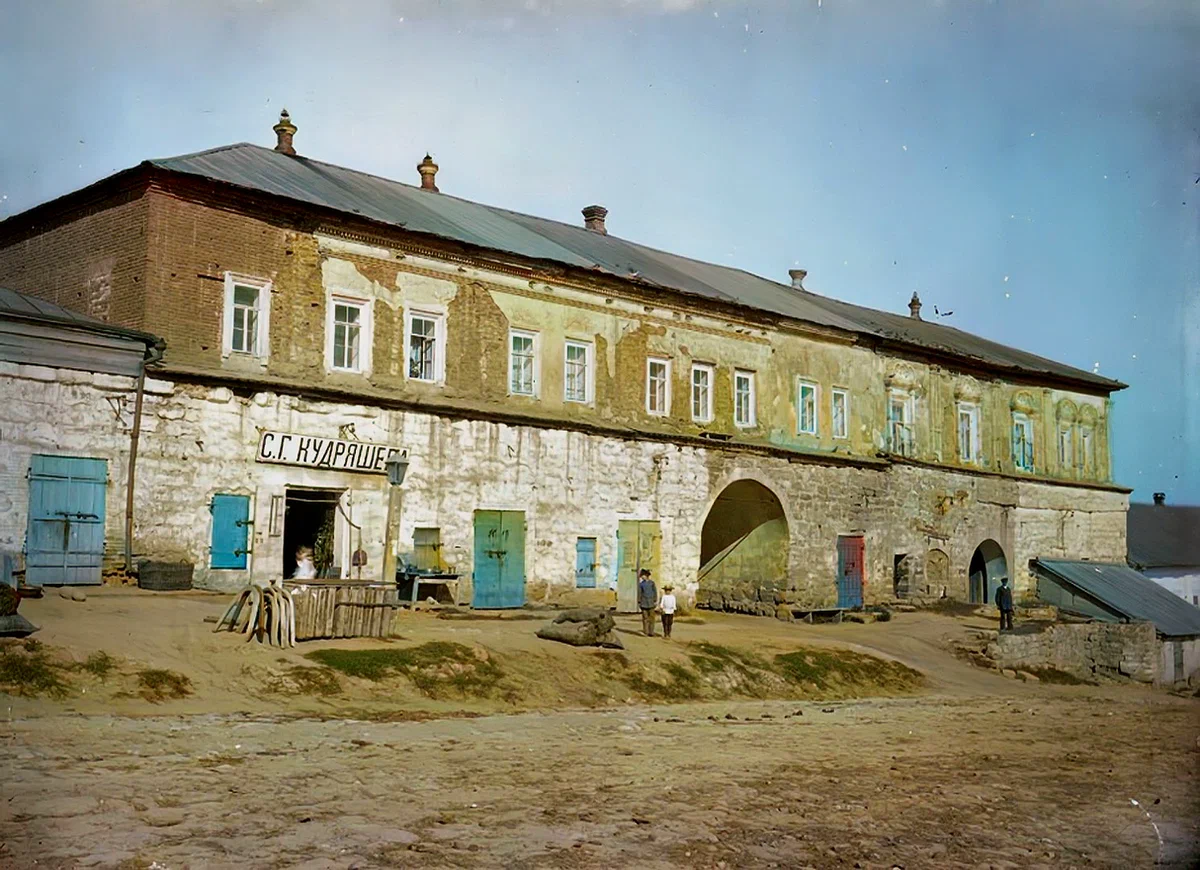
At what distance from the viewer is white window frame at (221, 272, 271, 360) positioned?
68.7 feet

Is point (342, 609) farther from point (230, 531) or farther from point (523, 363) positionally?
point (523, 363)

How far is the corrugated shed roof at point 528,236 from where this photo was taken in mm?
22797

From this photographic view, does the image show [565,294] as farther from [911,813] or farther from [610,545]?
[911,813]

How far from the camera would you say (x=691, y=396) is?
2872 centimetres

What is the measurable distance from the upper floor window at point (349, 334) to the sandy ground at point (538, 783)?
A: 21.3ft

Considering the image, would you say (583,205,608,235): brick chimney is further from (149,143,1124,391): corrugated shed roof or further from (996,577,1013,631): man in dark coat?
(996,577,1013,631): man in dark coat

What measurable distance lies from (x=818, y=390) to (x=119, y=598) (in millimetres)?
19636

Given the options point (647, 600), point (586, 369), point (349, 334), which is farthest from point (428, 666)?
point (586, 369)

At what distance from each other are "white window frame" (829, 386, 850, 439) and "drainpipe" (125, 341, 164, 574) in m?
18.5

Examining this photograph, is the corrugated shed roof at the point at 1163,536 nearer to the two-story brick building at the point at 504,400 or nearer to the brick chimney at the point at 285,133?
the two-story brick building at the point at 504,400

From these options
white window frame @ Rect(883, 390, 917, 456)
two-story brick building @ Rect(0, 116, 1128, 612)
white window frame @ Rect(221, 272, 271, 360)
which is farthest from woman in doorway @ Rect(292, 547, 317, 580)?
white window frame @ Rect(883, 390, 917, 456)

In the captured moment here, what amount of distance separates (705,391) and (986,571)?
14216mm

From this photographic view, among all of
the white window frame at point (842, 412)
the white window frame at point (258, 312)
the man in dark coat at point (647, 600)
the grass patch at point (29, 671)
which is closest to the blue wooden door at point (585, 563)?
the man in dark coat at point (647, 600)

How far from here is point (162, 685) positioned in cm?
1355
